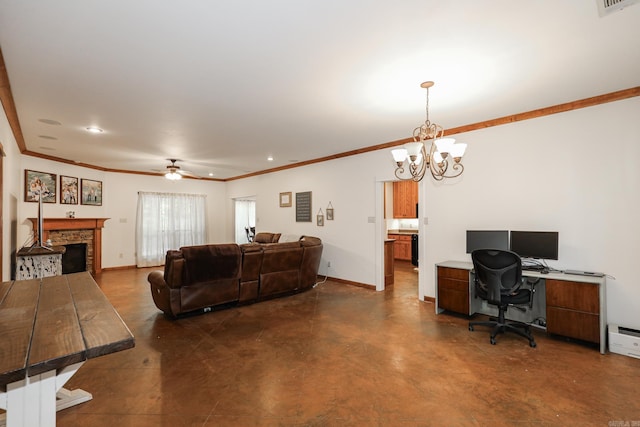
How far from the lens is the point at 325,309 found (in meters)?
4.28

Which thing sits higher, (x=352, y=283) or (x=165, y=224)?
(x=165, y=224)

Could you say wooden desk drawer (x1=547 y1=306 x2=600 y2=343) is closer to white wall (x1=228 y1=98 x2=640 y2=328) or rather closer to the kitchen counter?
white wall (x1=228 y1=98 x2=640 y2=328)

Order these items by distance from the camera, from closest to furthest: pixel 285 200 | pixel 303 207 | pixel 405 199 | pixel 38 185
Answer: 1. pixel 38 185
2. pixel 303 207
3. pixel 285 200
4. pixel 405 199

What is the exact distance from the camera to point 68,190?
6.40 metres

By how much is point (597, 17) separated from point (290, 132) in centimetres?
332

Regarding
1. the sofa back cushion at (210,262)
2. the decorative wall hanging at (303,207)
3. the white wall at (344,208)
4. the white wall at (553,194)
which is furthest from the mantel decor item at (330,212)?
the sofa back cushion at (210,262)

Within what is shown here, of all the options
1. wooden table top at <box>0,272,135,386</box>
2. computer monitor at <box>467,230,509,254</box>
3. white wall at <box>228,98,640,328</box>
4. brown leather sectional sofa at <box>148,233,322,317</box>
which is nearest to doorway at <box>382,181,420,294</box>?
white wall at <box>228,98,640,328</box>

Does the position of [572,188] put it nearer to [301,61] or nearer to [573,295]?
[573,295]

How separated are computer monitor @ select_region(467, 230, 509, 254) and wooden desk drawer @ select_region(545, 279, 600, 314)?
683mm

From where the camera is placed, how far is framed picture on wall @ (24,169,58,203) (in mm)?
5430

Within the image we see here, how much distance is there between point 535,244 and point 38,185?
8.18m

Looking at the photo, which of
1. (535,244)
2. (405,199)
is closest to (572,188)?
(535,244)

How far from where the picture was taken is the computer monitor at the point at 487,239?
369cm

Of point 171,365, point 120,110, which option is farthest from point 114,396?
point 120,110
